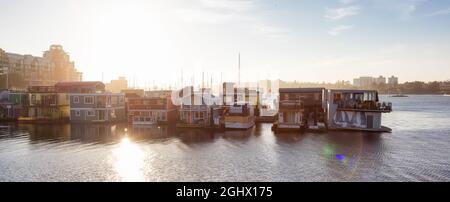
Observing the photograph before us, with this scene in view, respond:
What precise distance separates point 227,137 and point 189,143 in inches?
303

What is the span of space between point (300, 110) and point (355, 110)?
10.1 meters

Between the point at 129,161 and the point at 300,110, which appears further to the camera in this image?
the point at 300,110

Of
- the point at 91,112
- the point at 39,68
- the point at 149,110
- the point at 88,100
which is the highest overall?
the point at 39,68

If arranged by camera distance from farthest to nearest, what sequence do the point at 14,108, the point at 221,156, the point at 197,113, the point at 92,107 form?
the point at 14,108 → the point at 92,107 → the point at 197,113 → the point at 221,156

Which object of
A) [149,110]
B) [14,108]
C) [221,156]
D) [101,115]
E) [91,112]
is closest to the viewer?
[221,156]

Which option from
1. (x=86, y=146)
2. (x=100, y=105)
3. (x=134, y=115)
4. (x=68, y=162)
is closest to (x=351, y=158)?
(x=68, y=162)

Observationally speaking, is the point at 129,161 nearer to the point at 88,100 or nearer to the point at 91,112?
the point at 91,112

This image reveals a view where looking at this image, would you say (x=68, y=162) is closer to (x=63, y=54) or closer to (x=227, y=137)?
(x=227, y=137)

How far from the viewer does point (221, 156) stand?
33969mm

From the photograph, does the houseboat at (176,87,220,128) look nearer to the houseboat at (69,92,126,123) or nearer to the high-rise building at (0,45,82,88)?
the houseboat at (69,92,126,123)

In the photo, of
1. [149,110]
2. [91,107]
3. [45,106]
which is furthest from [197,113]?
[45,106]

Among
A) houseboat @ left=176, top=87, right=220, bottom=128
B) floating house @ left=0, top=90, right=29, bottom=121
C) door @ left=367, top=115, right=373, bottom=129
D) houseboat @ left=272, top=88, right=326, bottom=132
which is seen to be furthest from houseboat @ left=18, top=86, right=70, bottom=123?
door @ left=367, top=115, right=373, bottom=129

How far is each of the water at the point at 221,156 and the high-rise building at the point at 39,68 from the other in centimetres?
8838

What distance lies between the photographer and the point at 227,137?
47.3 metres
